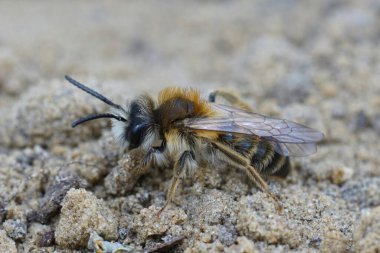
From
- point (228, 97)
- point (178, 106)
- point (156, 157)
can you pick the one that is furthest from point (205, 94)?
point (156, 157)

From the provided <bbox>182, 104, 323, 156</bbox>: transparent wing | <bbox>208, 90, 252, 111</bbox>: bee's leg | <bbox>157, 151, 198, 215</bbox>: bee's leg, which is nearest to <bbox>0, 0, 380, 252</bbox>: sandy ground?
<bbox>157, 151, 198, 215</bbox>: bee's leg

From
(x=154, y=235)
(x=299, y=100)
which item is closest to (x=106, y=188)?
(x=154, y=235)

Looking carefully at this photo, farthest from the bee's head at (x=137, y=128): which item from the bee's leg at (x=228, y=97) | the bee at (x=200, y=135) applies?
the bee's leg at (x=228, y=97)

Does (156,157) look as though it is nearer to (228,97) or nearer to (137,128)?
(137,128)

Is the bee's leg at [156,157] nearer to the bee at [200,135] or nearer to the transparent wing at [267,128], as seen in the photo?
the bee at [200,135]

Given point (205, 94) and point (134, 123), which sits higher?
point (205, 94)

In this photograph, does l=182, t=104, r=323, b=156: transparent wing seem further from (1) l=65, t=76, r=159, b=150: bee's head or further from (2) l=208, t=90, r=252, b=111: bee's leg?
(2) l=208, t=90, r=252, b=111: bee's leg
